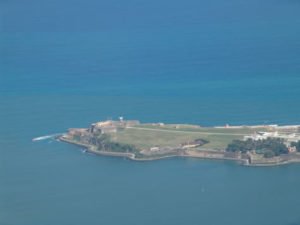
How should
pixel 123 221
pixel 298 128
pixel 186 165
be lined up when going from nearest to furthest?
1. pixel 123 221
2. pixel 186 165
3. pixel 298 128

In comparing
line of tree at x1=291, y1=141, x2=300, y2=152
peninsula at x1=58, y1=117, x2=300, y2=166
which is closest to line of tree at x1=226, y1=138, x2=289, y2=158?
peninsula at x1=58, y1=117, x2=300, y2=166

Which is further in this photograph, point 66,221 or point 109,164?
point 109,164

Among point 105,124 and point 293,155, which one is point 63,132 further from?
point 293,155

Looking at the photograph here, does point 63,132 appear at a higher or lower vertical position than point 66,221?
higher

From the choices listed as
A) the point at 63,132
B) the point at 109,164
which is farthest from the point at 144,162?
the point at 63,132

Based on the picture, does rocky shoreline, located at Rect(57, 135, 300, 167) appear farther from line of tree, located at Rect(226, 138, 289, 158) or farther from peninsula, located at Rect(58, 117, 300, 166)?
line of tree, located at Rect(226, 138, 289, 158)

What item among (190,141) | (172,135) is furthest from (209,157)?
(172,135)

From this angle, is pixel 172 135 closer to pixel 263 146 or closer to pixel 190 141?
pixel 190 141

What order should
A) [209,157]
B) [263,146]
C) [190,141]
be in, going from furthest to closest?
[190,141], [263,146], [209,157]
